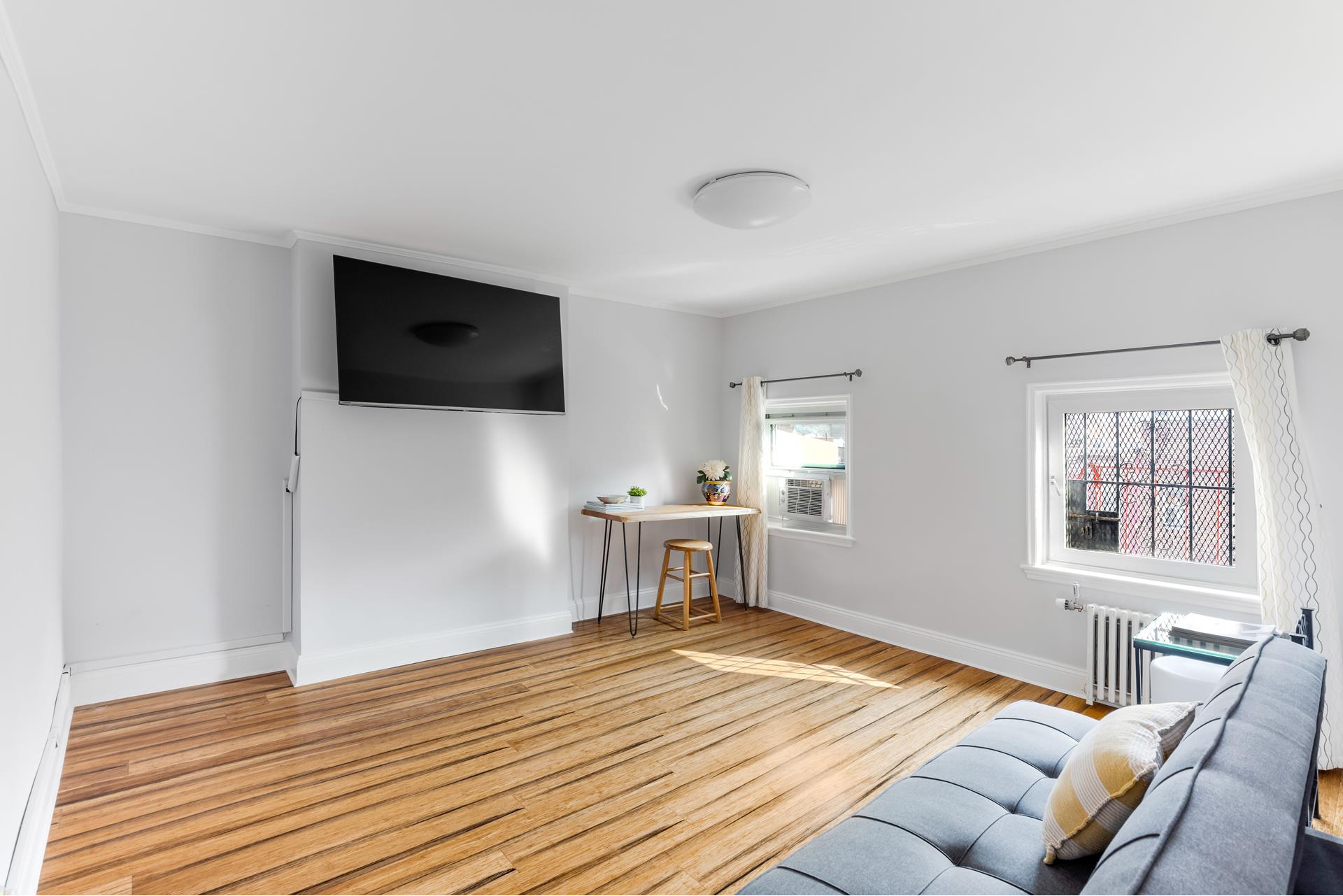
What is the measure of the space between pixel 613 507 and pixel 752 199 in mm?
2597

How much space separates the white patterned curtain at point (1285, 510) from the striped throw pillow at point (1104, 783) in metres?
1.91

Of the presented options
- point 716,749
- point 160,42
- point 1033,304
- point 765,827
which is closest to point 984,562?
point 1033,304

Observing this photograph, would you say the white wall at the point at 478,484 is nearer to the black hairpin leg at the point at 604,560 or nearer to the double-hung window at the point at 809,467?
the black hairpin leg at the point at 604,560

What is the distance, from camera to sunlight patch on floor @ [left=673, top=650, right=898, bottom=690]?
152 inches

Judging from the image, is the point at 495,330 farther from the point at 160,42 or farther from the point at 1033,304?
the point at 1033,304

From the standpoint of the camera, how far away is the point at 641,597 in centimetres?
545

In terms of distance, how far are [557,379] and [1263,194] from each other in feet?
12.7

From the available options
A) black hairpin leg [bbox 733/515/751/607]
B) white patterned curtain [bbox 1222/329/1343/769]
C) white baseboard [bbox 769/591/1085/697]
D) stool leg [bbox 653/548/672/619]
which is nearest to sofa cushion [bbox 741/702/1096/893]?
white patterned curtain [bbox 1222/329/1343/769]

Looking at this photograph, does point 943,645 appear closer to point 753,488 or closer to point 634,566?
point 753,488

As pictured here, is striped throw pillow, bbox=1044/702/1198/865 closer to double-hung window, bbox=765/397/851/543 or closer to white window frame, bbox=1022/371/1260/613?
white window frame, bbox=1022/371/1260/613

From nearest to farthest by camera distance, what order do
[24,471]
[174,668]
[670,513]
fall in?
1. [24,471]
2. [174,668]
3. [670,513]

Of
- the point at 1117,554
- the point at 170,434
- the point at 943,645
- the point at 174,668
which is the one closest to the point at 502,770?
the point at 174,668

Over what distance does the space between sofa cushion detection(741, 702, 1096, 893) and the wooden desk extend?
Answer: 9.41ft

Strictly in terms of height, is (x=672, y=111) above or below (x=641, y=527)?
above
